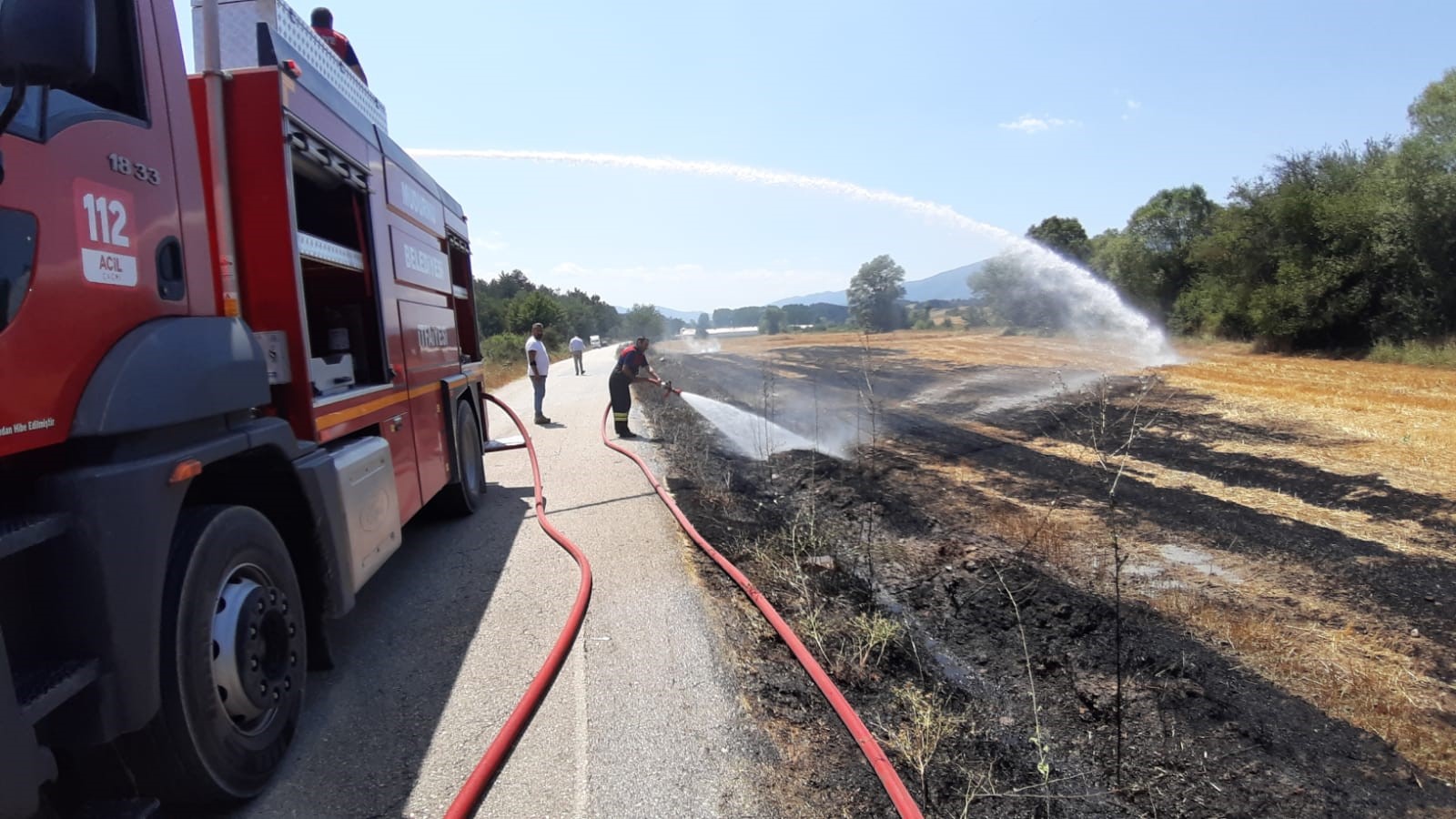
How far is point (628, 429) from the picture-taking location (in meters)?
12.7

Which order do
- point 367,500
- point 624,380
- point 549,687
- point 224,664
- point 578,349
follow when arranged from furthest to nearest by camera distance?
point 578,349
point 624,380
point 367,500
point 549,687
point 224,664

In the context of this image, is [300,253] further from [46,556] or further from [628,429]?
[628,429]

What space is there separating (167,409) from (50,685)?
2.82 feet

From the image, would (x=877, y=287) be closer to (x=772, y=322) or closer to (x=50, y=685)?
(x=50, y=685)

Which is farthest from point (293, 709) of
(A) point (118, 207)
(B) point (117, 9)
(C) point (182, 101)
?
(B) point (117, 9)

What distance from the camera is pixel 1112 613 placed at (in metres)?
4.99

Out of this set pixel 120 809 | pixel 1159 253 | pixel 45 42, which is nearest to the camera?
pixel 45 42

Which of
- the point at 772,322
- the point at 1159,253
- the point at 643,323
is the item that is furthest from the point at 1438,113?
the point at 643,323

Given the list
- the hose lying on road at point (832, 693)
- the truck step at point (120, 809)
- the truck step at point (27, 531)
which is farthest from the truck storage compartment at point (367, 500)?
the hose lying on road at point (832, 693)

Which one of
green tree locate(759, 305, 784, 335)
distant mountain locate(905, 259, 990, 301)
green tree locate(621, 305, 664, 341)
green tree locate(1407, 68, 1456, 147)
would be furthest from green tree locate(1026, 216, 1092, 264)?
green tree locate(621, 305, 664, 341)

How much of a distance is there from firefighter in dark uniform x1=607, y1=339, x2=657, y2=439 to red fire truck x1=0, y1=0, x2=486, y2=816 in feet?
24.4

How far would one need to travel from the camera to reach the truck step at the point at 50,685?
2098mm

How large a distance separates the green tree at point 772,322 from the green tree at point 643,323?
11031 mm

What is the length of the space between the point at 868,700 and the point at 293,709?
2549mm
